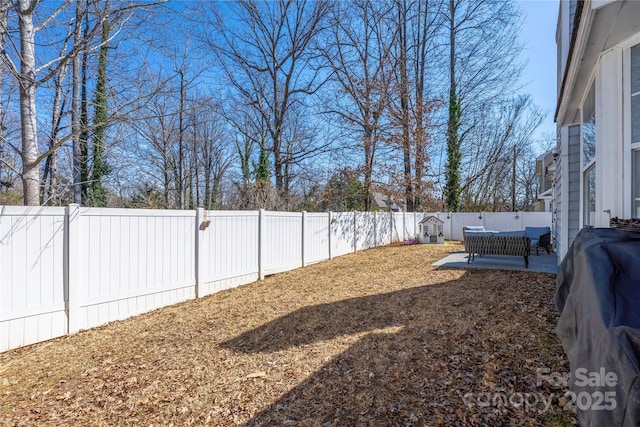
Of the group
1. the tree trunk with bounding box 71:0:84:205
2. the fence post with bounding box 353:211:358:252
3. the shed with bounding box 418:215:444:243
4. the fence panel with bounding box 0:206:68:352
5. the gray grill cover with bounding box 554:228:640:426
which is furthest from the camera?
the shed with bounding box 418:215:444:243

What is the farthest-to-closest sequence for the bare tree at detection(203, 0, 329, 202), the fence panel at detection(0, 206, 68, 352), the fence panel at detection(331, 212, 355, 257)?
the bare tree at detection(203, 0, 329, 202)
the fence panel at detection(331, 212, 355, 257)
the fence panel at detection(0, 206, 68, 352)

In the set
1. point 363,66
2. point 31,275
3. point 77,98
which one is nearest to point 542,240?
point 31,275

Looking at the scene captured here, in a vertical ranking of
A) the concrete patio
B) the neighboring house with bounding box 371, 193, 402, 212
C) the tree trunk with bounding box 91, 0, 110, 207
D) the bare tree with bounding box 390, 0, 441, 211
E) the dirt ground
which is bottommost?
the dirt ground

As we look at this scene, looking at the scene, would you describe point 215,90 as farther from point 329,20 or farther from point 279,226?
point 279,226

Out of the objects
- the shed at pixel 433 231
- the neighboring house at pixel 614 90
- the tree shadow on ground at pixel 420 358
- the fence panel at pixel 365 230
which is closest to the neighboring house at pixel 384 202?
the shed at pixel 433 231

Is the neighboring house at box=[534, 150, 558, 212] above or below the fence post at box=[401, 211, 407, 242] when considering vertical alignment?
above

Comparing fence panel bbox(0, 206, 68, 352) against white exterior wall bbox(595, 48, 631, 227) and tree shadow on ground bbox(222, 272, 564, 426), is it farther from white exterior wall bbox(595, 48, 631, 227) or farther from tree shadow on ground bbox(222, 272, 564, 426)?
white exterior wall bbox(595, 48, 631, 227)

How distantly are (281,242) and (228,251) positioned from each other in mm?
1690

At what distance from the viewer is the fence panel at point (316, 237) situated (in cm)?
859

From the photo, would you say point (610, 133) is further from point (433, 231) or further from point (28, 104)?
point (433, 231)

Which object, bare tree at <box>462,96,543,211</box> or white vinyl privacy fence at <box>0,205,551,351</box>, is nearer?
white vinyl privacy fence at <box>0,205,551,351</box>

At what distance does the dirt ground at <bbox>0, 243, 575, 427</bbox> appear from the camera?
2.39 meters

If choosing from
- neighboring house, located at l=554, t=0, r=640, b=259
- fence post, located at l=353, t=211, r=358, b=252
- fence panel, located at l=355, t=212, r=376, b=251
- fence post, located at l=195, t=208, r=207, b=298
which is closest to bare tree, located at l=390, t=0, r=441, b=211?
fence panel, located at l=355, t=212, r=376, b=251

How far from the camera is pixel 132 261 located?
455 cm
